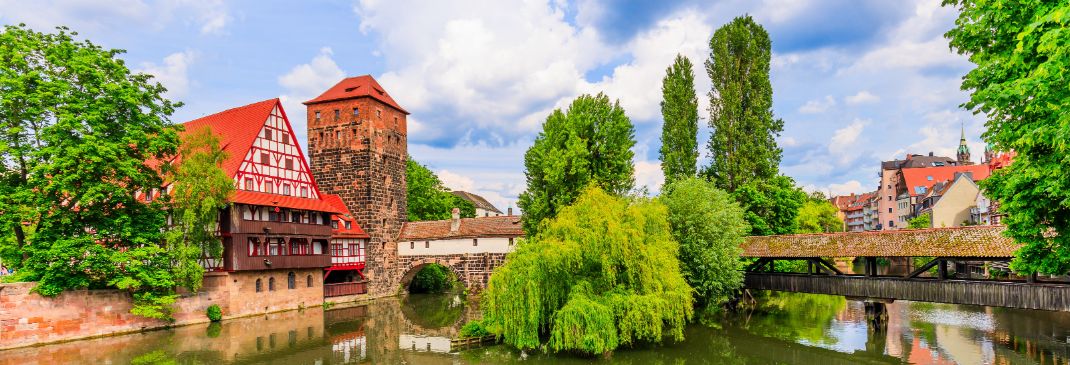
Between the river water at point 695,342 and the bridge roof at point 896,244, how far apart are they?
3070 mm

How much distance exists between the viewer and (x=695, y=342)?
22500 millimetres

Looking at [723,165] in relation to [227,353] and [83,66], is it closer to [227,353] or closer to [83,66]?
[227,353]

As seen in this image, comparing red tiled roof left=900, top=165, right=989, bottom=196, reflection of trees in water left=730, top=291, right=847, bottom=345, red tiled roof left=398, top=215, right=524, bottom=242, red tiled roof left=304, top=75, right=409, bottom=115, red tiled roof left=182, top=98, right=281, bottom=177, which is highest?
red tiled roof left=304, top=75, right=409, bottom=115

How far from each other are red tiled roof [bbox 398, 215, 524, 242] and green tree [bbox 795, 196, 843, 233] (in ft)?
87.4

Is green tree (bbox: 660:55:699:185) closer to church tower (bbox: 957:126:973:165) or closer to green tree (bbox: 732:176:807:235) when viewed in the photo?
green tree (bbox: 732:176:807:235)

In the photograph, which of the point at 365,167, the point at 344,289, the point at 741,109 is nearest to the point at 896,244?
the point at 741,109

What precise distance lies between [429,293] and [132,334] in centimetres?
2228

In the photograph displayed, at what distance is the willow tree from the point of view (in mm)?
17969

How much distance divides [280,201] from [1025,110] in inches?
1228

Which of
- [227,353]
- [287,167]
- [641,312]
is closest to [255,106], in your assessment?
[287,167]

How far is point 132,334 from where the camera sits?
84.1 ft

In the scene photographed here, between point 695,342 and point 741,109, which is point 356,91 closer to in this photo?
point 741,109

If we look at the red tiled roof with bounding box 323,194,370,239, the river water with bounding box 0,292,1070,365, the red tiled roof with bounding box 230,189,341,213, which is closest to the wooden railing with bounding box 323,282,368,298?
the red tiled roof with bounding box 323,194,370,239

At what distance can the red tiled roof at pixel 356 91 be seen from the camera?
137 feet
